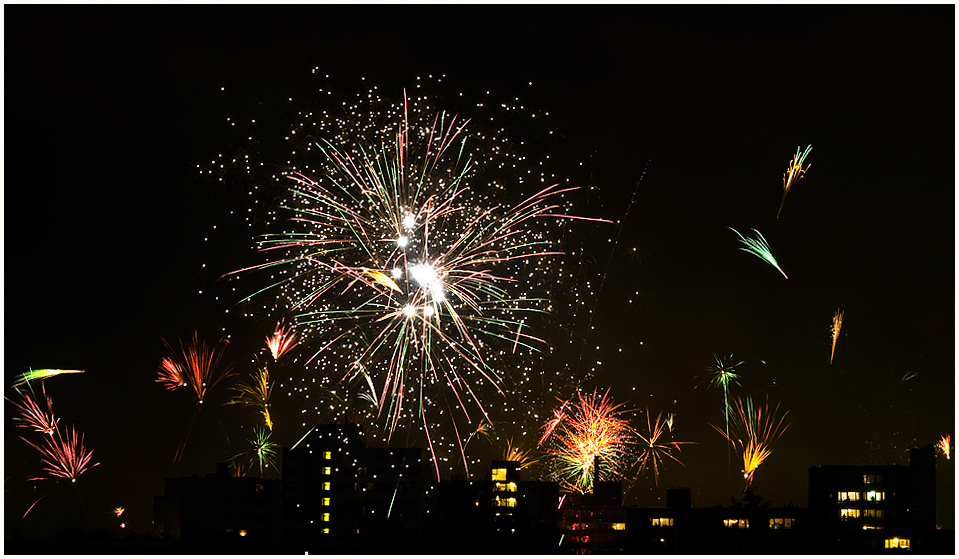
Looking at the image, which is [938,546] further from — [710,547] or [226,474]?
[226,474]

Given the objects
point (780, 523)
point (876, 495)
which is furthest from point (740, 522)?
point (876, 495)

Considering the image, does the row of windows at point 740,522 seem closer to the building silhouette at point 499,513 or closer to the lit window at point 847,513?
the building silhouette at point 499,513

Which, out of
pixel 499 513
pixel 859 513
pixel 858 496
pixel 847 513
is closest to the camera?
pixel 499 513

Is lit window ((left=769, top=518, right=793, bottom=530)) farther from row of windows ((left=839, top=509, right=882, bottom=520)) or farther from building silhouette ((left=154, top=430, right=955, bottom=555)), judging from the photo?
row of windows ((left=839, top=509, right=882, bottom=520))

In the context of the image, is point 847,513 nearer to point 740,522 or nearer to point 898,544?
point 898,544

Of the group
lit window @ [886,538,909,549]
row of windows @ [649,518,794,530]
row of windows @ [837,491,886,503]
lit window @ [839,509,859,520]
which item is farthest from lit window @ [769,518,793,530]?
row of windows @ [837,491,886,503]

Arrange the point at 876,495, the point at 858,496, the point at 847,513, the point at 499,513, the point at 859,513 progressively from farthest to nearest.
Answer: the point at 876,495
the point at 858,496
the point at 859,513
the point at 847,513
the point at 499,513

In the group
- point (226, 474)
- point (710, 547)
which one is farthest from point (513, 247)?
Result: point (226, 474)
